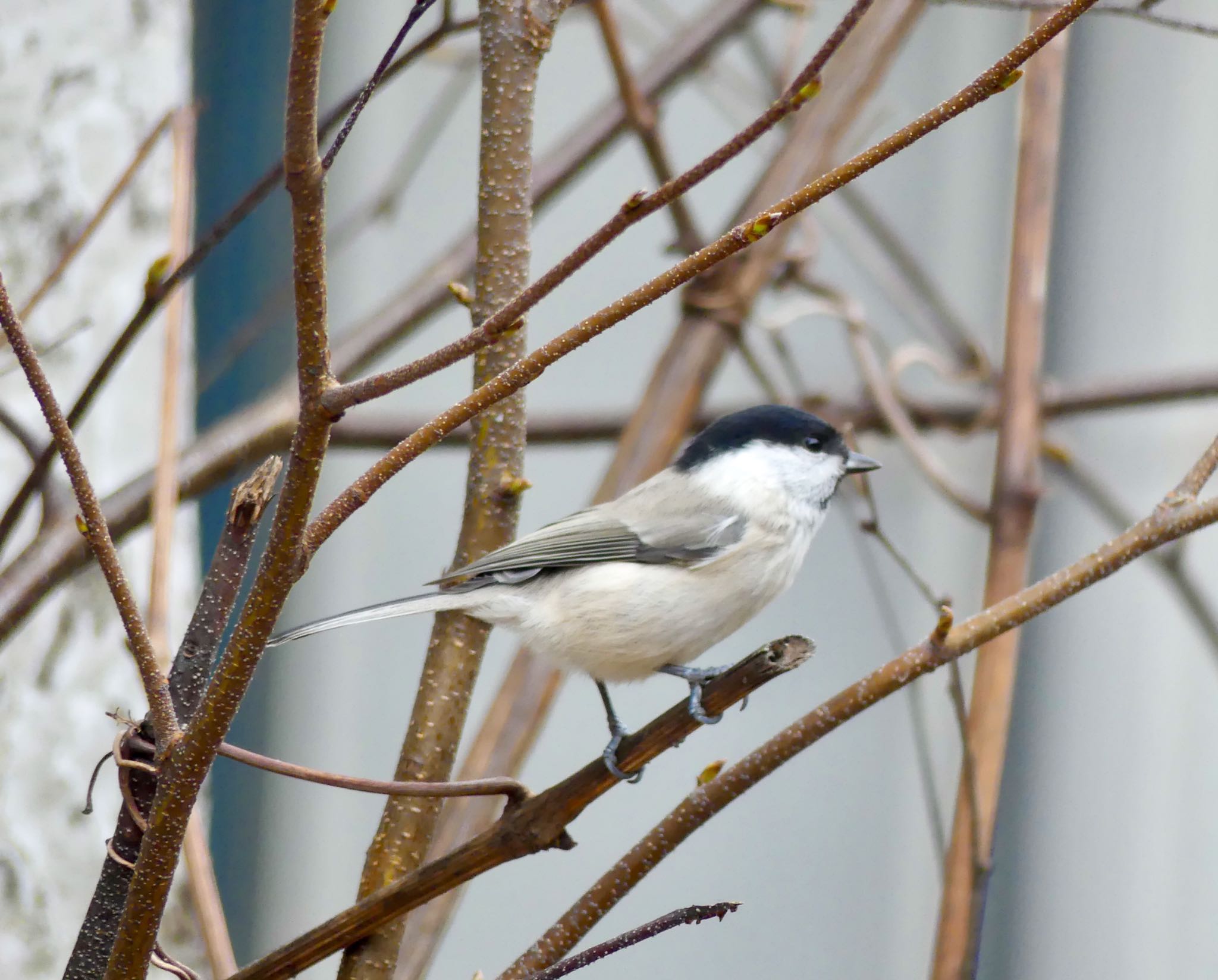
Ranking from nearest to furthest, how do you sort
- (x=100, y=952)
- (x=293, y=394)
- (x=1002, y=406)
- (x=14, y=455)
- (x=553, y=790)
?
(x=100, y=952), (x=553, y=790), (x=1002, y=406), (x=293, y=394), (x=14, y=455)

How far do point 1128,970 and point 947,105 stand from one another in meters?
2.54

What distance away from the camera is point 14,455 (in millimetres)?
1372

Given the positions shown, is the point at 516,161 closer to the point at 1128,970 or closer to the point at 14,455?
the point at 14,455

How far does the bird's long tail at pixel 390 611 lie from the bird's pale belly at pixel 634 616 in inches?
5.9

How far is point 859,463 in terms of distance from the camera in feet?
4.46

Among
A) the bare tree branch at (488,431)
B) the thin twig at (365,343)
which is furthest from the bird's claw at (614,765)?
the thin twig at (365,343)

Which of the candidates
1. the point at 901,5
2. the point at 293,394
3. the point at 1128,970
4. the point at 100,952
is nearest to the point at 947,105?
the point at 100,952

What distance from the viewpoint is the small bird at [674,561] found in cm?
117

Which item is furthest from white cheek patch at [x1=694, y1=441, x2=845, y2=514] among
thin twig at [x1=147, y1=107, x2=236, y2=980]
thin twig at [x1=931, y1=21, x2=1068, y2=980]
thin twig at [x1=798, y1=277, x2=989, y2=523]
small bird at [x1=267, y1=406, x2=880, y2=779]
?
A: thin twig at [x1=147, y1=107, x2=236, y2=980]

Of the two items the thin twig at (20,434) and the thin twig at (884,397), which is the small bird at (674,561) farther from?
the thin twig at (20,434)

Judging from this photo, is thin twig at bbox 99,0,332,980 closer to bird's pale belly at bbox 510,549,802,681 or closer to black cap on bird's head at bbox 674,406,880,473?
bird's pale belly at bbox 510,549,802,681

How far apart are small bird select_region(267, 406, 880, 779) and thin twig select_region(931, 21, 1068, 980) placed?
0.20 m

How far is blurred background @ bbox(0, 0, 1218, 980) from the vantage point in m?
2.50

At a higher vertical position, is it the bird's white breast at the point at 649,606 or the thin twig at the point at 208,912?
the bird's white breast at the point at 649,606
